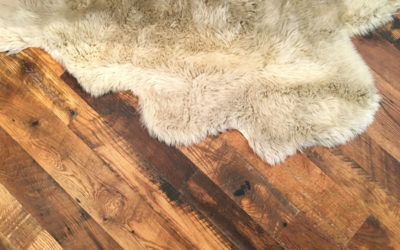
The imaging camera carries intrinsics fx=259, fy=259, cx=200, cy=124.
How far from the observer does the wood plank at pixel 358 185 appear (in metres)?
0.97

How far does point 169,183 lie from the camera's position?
997mm

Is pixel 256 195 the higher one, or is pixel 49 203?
pixel 256 195

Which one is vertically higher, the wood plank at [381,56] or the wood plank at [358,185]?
→ the wood plank at [381,56]

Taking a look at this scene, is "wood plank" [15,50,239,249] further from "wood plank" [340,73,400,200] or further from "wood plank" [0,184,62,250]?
"wood plank" [340,73,400,200]

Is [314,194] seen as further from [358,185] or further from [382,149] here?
[382,149]

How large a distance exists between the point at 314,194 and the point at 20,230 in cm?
112

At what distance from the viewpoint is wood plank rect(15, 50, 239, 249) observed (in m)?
0.97

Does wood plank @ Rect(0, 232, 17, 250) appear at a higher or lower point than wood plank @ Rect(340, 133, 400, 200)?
lower

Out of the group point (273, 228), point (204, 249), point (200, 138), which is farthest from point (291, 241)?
point (200, 138)

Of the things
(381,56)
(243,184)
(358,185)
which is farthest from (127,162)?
(381,56)

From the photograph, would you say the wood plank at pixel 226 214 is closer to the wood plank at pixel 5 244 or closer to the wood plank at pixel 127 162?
the wood plank at pixel 127 162

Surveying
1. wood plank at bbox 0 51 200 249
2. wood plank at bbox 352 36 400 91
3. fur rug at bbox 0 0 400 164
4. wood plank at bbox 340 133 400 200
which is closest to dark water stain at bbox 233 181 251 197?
fur rug at bbox 0 0 400 164

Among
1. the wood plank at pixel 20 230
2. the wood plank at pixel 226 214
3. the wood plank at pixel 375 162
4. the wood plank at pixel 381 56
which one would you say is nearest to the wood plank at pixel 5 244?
the wood plank at pixel 20 230

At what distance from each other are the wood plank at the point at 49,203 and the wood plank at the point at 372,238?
88 cm
